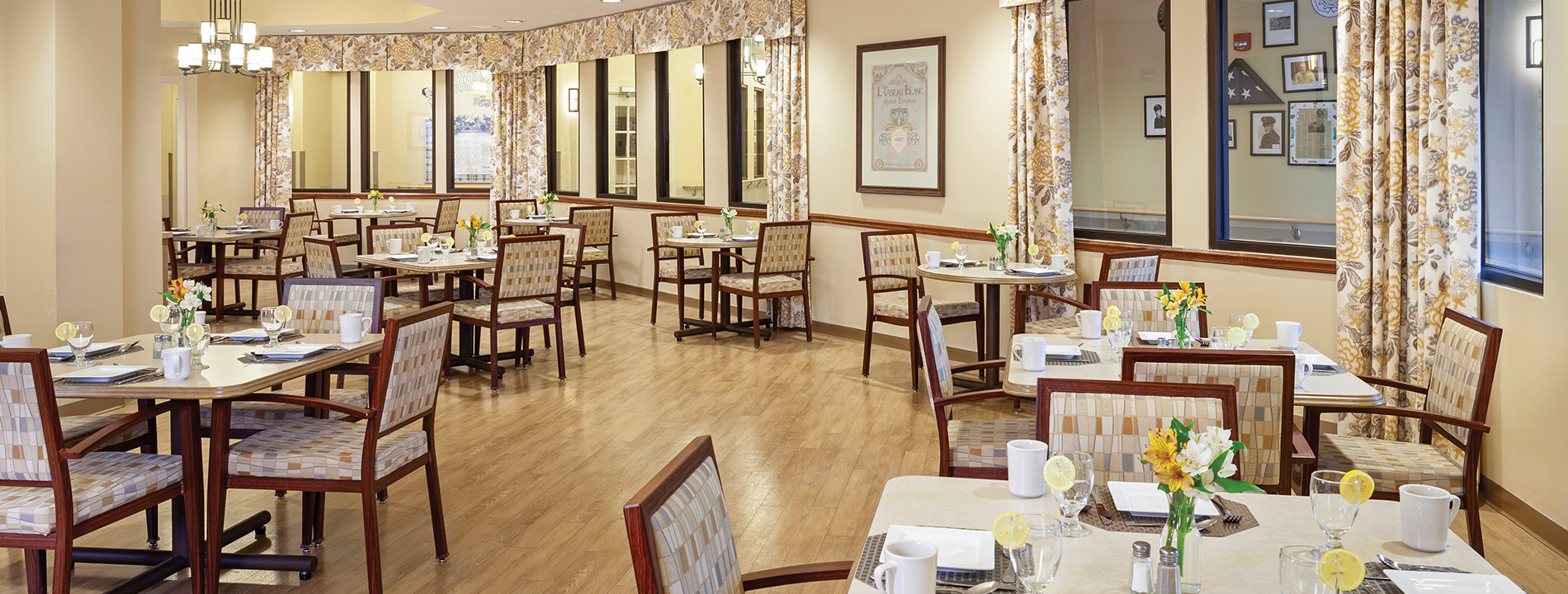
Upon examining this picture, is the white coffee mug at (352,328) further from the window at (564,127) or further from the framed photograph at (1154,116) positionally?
the window at (564,127)

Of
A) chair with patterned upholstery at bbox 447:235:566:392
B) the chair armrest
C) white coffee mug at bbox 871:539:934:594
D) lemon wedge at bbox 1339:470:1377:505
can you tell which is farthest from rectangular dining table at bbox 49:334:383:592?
lemon wedge at bbox 1339:470:1377:505

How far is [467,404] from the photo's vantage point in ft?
19.6

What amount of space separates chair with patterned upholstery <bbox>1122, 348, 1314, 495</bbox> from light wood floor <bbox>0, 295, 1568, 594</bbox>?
52.4 inches

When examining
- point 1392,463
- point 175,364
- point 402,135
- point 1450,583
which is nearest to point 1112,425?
point 1450,583

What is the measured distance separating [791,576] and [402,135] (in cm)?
1230

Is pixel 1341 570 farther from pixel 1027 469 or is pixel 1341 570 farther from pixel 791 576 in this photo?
pixel 791 576

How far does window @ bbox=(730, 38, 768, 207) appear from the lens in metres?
9.35

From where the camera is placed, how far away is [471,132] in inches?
508

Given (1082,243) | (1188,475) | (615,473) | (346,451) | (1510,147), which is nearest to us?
(1188,475)

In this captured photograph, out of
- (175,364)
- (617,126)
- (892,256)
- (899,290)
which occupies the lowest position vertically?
(175,364)

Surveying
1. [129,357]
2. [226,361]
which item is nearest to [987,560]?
[226,361]

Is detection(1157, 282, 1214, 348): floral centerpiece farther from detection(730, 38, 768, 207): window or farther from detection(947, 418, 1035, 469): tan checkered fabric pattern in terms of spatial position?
detection(730, 38, 768, 207): window

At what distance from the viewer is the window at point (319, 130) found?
42.3ft

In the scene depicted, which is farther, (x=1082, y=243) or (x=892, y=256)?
(x=892, y=256)
